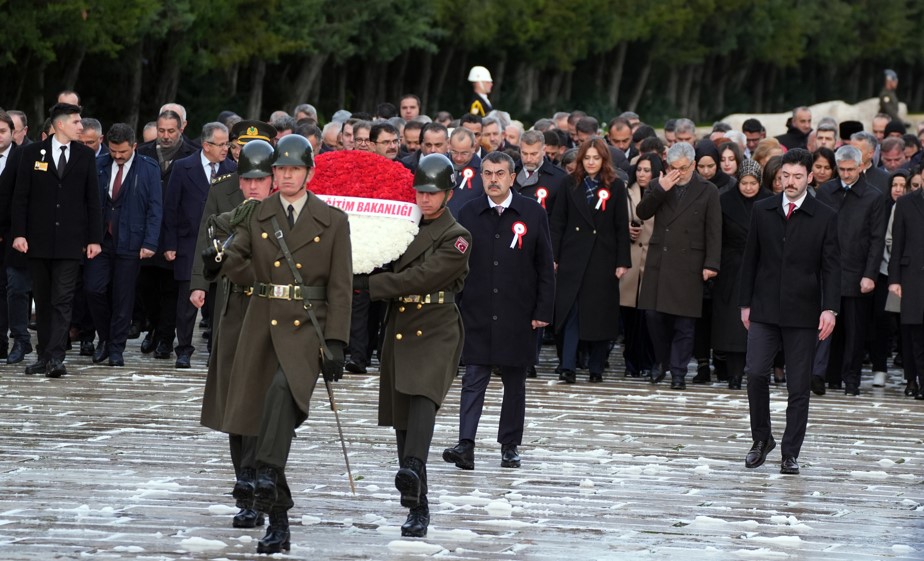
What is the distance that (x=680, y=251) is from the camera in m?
17.0

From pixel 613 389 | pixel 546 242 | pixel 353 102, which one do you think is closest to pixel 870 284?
pixel 613 389

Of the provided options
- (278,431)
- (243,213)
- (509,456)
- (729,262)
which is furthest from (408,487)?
(729,262)

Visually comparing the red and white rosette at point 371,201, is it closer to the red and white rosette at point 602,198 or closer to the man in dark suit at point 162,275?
the red and white rosette at point 602,198

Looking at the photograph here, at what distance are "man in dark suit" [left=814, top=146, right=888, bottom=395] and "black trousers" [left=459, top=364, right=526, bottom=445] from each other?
5.30m

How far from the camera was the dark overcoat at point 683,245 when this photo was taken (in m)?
16.9

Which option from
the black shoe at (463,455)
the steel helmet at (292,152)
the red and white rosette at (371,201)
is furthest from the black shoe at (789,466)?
the steel helmet at (292,152)

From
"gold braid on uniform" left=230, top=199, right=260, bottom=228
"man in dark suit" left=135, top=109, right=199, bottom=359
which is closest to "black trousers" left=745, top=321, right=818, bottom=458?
"gold braid on uniform" left=230, top=199, right=260, bottom=228

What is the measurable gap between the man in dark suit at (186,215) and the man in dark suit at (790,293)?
6.05 meters

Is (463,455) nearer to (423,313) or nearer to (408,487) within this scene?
(423,313)

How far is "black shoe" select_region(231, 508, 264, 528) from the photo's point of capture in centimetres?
982

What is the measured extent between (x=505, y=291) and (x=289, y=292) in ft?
10.3

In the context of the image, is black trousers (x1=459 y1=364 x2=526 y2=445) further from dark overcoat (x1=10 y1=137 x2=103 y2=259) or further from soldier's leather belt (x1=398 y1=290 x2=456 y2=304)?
dark overcoat (x1=10 y1=137 x2=103 y2=259)

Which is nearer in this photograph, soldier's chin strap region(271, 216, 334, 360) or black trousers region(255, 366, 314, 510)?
black trousers region(255, 366, 314, 510)

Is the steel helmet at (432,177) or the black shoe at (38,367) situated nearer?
the steel helmet at (432,177)
